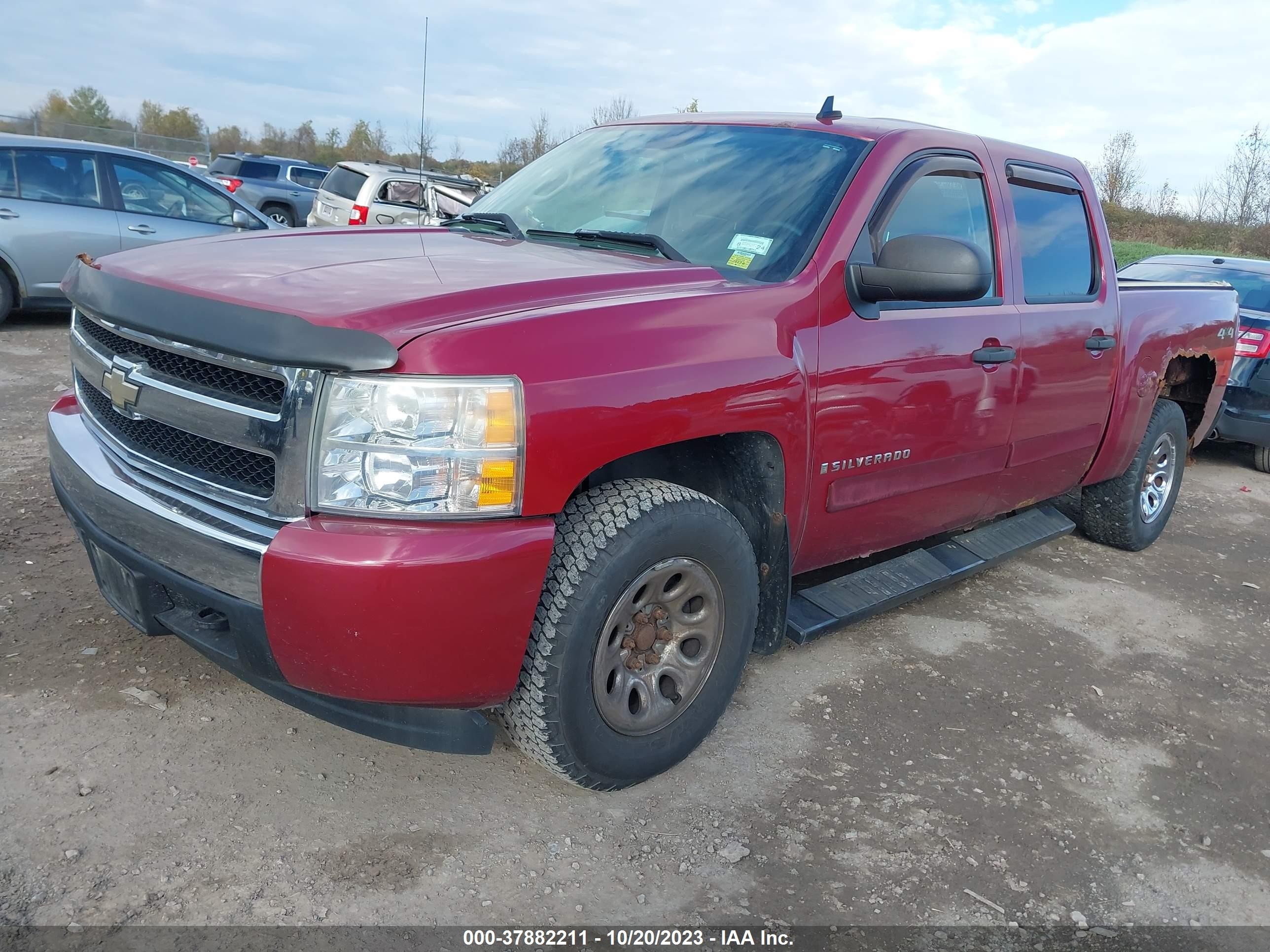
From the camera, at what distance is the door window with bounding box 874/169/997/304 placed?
3.32 m

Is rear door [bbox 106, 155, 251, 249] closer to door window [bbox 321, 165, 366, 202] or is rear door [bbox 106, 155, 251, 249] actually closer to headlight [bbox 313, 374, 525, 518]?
door window [bbox 321, 165, 366, 202]

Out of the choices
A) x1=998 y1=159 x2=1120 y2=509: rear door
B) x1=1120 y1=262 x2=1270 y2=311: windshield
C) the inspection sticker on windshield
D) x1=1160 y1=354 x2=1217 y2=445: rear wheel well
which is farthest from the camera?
x1=1120 y1=262 x2=1270 y2=311: windshield

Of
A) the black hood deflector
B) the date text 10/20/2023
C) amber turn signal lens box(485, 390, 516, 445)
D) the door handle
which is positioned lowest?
the date text 10/20/2023

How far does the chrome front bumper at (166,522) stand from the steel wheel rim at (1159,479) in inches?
183

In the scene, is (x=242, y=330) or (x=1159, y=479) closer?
(x=242, y=330)

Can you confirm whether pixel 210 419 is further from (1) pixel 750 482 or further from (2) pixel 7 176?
(2) pixel 7 176

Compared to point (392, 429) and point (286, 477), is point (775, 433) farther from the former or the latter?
point (286, 477)

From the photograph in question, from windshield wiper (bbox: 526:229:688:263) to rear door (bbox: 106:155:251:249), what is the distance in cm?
636

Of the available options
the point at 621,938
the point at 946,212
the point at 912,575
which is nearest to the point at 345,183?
the point at 946,212

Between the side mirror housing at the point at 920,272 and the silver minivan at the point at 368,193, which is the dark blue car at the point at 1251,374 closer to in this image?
the side mirror housing at the point at 920,272

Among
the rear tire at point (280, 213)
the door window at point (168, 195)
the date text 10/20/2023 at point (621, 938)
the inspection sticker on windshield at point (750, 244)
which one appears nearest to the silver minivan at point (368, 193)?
the door window at point (168, 195)

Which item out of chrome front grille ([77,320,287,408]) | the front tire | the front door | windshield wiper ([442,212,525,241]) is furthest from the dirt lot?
windshield wiper ([442,212,525,241])

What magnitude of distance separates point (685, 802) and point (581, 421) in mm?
1154

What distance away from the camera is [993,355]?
139 inches
